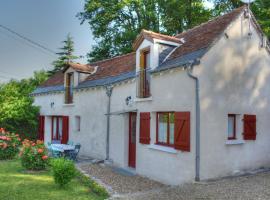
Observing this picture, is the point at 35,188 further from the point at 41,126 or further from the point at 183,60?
the point at 41,126

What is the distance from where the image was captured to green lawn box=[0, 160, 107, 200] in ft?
28.2

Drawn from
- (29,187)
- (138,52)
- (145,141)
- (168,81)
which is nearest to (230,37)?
(168,81)

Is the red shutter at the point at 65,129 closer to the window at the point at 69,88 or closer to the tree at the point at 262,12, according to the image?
the window at the point at 69,88

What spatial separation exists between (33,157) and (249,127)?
→ 27.2 ft

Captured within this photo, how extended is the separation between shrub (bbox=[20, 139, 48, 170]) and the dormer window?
4500 mm

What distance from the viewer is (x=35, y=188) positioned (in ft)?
31.1

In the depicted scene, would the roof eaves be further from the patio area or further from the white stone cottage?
the patio area

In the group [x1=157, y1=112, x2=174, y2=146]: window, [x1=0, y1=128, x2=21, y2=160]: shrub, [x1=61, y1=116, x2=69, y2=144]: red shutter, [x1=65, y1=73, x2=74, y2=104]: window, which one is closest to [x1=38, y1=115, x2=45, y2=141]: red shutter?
[x1=61, y1=116, x2=69, y2=144]: red shutter

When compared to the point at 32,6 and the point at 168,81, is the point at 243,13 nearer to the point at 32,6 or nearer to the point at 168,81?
the point at 168,81

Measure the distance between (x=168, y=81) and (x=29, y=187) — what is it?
5796 millimetres

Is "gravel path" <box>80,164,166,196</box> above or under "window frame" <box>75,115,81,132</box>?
under

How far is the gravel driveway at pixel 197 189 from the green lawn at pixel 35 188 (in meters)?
1.01

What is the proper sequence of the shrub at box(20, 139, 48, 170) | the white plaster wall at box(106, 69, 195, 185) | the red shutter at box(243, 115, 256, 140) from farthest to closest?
the shrub at box(20, 139, 48, 170)
the red shutter at box(243, 115, 256, 140)
the white plaster wall at box(106, 69, 195, 185)

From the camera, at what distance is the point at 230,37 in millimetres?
11047
